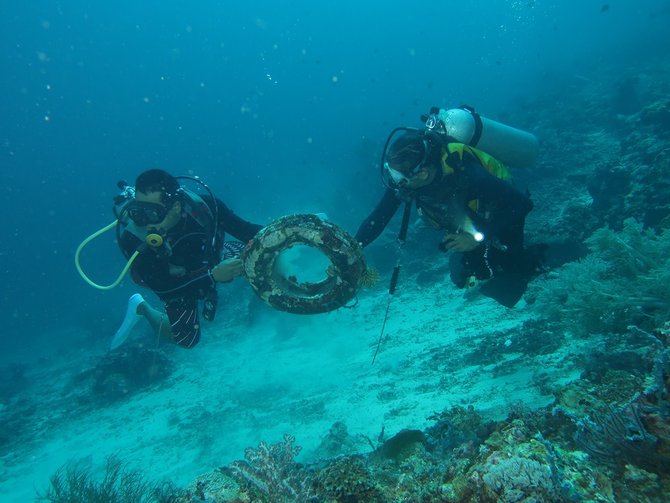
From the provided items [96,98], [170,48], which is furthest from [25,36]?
[170,48]

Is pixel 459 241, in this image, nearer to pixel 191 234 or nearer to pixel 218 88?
pixel 191 234

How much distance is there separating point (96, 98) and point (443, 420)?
167581 millimetres

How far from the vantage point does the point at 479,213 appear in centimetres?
480

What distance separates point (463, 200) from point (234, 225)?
3.46m

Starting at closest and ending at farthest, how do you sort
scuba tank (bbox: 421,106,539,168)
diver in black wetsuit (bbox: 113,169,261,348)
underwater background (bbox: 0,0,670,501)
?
underwater background (bbox: 0,0,670,501), diver in black wetsuit (bbox: 113,169,261,348), scuba tank (bbox: 421,106,539,168)

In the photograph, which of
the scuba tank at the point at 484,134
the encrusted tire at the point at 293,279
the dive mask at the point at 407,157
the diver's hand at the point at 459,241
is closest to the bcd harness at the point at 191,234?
the encrusted tire at the point at 293,279

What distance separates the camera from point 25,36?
91.4 m

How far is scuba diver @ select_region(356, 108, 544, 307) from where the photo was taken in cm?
464

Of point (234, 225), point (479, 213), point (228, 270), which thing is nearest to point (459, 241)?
point (479, 213)

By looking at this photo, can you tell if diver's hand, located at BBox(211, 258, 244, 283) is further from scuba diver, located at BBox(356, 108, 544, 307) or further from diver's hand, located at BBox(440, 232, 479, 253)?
diver's hand, located at BBox(440, 232, 479, 253)

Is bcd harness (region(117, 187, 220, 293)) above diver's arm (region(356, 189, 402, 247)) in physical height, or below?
above

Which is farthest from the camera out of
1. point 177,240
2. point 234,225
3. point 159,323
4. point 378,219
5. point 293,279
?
point 159,323

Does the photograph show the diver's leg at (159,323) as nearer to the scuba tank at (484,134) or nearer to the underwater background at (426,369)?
the underwater background at (426,369)

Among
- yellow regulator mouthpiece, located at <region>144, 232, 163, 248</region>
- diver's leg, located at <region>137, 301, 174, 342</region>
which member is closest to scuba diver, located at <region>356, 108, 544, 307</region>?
yellow regulator mouthpiece, located at <region>144, 232, 163, 248</region>
